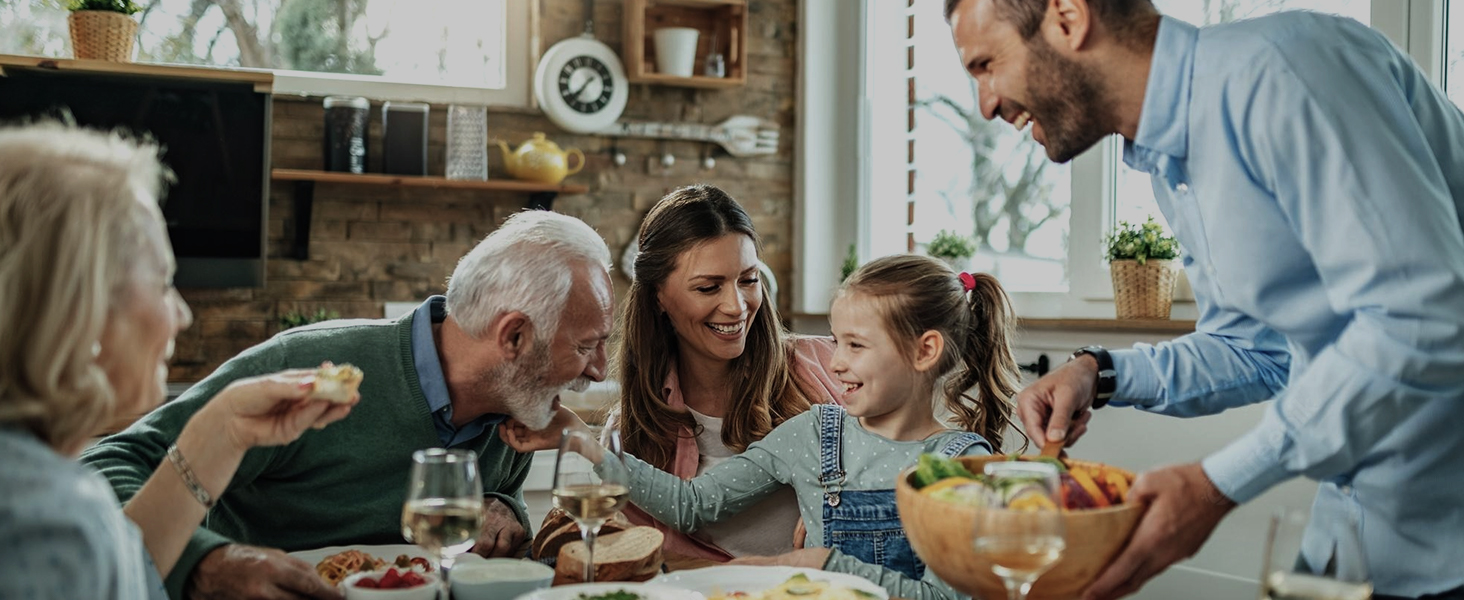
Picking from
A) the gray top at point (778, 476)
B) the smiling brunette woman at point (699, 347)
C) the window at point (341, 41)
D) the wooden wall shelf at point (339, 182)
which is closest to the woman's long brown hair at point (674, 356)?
the smiling brunette woman at point (699, 347)

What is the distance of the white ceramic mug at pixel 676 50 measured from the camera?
4750 mm

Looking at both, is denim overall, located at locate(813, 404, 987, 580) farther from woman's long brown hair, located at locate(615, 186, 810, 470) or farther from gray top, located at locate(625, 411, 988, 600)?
woman's long brown hair, located at locate(615, 186, 810, 470)

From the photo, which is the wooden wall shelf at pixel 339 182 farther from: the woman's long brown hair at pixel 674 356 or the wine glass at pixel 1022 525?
the wine glass at pixel 1022 525

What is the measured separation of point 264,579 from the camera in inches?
57.7

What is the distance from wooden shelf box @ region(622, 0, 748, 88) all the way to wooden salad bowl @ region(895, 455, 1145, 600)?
3677 mm

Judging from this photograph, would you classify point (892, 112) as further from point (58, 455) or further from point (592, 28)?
point (58, 455)

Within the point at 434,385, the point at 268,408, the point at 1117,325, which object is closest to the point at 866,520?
the point at 434,385

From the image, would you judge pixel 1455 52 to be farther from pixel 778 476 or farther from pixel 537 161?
pixel 537 161

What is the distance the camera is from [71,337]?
998 mm

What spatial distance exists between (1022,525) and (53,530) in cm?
80

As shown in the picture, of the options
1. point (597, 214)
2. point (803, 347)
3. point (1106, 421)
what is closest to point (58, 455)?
point (803, 347)

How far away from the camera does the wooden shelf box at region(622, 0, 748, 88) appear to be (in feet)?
15.6

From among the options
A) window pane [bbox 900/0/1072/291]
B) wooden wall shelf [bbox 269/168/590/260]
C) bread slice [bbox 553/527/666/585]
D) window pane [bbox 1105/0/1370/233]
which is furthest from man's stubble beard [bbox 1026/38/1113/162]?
wooden wall shelf [bbox 269/168/590/260]

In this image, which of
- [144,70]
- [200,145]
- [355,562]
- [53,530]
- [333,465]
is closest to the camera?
[53,530]
